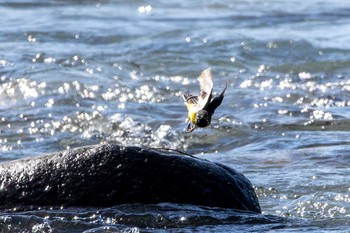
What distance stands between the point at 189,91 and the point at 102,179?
15.7 ft

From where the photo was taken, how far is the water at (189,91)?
4969 millimetres

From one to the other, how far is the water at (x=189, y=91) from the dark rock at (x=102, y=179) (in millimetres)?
66

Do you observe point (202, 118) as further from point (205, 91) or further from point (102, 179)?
point (102, 179)

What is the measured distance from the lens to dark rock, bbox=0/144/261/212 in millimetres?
4832

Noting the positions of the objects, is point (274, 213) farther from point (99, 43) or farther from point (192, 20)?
point (192, 20)

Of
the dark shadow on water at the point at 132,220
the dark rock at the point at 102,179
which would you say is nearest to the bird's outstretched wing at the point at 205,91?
the dark rock at the point at 102,179

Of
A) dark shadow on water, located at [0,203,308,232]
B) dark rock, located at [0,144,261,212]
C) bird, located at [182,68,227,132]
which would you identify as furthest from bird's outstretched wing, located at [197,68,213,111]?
dark shadow on water, located at [0,203,308,232]

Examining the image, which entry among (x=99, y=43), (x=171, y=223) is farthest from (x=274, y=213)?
(x=99, y=43)

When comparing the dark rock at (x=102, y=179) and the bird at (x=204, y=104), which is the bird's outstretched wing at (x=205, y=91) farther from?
the dark rock at (x=102, y=179)

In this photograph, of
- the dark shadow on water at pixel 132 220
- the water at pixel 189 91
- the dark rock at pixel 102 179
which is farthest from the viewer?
the water at pixel 189 91

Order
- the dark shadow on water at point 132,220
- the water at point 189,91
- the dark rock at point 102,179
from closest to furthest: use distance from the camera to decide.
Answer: the dark shadow on water at point 132,220, the dark rock at point 102,179, the water at point 189,91

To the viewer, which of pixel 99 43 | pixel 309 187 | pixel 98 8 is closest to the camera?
pixel 309 187

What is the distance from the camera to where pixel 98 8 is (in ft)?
47.7

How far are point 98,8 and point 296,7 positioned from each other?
296cm
